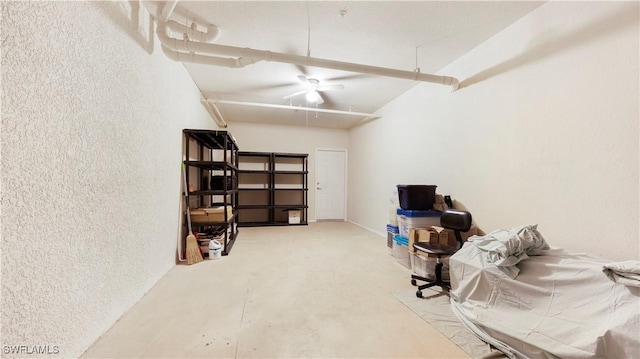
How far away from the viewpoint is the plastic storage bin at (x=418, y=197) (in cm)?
303

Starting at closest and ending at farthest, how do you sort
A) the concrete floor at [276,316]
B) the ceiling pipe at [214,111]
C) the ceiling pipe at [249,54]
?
the concrete floor at [276,316]
the ceiling pipe at [249,54]
the ceiling pipe at [214,111]

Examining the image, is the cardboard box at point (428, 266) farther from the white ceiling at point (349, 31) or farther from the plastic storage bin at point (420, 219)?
the white ceiling at point (349, 31)

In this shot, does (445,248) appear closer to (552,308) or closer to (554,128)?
(552,308)

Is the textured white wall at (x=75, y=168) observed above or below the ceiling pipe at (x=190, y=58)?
below

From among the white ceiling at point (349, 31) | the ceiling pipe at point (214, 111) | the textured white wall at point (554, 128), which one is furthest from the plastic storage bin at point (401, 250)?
the ceiling pipe at point (214, 111)

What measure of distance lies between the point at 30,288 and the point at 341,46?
3.06 m

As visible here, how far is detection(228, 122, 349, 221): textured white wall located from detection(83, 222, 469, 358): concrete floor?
3518mm

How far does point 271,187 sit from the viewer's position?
19.1 ft

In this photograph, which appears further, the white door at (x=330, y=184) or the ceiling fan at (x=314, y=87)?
the white door at (x=330, y=184)

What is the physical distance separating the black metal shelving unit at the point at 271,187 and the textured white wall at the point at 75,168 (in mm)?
3621

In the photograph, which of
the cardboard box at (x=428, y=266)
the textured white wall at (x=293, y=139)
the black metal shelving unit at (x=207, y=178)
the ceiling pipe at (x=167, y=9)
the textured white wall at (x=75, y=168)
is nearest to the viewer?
the textured white wall at (x=75, y=168)

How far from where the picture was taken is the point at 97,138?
4.88 ft

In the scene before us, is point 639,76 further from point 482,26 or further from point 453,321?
point 453,321

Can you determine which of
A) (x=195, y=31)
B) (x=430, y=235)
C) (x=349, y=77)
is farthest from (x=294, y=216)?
(x=195, y=31)
